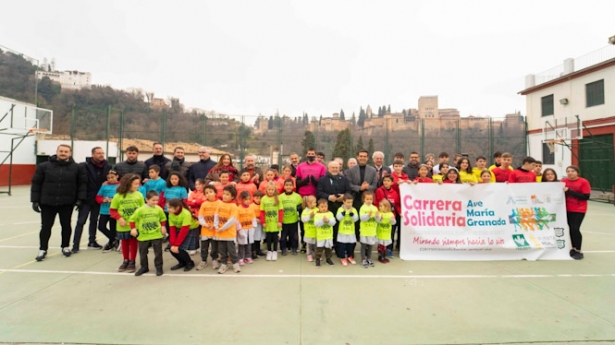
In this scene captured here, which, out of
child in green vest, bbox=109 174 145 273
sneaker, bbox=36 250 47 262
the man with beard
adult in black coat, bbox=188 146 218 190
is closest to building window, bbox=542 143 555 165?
adult in black coat, bbox=188 146 218 190

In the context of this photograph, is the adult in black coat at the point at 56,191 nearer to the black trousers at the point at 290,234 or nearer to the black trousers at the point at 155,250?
the black trousers at the point at 155,250

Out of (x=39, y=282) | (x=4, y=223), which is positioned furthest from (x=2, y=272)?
(x=4, y=223)

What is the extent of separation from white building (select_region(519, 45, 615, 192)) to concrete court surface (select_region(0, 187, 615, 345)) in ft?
47.5

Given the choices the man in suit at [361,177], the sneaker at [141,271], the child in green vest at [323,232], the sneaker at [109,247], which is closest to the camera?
the sneaker at [141,271]

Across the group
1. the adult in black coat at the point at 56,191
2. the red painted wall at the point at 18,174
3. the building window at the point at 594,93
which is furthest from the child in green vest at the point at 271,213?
the red painted wall at the point at 18,174

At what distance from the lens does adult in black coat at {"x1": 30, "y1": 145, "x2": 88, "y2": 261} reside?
193 inches

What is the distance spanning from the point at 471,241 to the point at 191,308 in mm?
4729

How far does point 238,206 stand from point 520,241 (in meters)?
5.06

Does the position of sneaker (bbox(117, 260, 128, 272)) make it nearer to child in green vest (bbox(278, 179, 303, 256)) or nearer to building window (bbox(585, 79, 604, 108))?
child in green vest (bbox(278, 179, 303, 256))

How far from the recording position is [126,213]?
4.59 meters

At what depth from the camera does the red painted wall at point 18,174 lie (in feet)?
59.2

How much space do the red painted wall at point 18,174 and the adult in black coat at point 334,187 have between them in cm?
2259

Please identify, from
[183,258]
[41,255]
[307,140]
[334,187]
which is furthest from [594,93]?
[41,255]

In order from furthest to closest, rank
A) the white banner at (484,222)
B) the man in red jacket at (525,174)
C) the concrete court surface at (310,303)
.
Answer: the man in red jacket at (525,174), the white banner at (484,222), the concrete court surface at (310,303)
